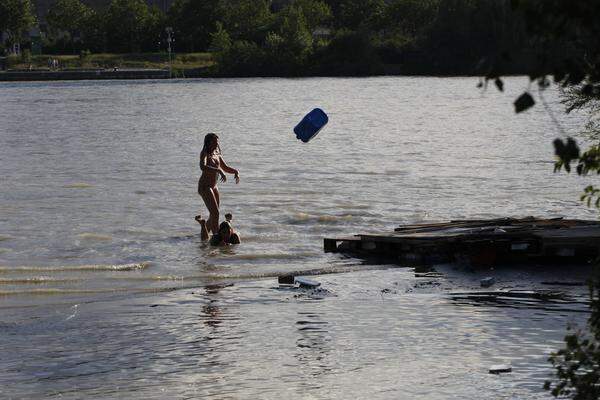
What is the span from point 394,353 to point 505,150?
1602 inches

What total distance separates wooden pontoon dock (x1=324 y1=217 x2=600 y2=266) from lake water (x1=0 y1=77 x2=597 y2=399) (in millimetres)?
495

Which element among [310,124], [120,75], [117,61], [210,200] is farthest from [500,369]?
[117,61]

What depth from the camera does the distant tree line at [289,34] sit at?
16112cm

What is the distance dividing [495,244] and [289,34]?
154 metres

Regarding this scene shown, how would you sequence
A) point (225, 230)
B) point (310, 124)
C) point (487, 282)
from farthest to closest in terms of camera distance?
point (310, 124) < point (225, 230) < point (487, 282)

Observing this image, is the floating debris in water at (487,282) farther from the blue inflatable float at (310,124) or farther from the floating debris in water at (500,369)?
the blue inflatable float at (310,124)

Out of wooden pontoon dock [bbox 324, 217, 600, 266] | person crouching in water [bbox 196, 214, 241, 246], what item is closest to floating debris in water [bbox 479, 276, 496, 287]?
wooden pontoon dock [bbox 324, 217, 600, 266]

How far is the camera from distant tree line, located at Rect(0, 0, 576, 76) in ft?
529

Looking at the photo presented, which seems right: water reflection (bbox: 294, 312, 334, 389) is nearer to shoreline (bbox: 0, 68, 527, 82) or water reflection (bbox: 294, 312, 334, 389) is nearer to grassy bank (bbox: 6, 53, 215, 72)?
shoreline (bbox: 0, 68, 527, 82)

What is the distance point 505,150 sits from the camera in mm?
52031

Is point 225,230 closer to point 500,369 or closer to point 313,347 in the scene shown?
point 313,347

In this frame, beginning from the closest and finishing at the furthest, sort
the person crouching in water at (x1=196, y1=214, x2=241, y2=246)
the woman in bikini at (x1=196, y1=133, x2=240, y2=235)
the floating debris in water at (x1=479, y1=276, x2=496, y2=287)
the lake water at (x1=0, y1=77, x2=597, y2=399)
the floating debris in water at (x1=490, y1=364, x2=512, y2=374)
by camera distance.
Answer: the floating debris in water at (x1=490, y1=364, x2=512, y2=374) < the lake water at (x1=0, y1=77, x2=597, y2=399) < the floating debris in water at (x1=479, y1=276, x2=496, y2=287) < the woman in bikini at (x1=196, y1=133, x2=240, y2=235) < the person crouching in water at (x1=196, y1=214, x2=241, y2=246)

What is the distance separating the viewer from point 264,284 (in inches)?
678

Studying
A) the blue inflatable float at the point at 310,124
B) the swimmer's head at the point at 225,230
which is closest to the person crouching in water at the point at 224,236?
the swimmer's head at the point at 225,230
